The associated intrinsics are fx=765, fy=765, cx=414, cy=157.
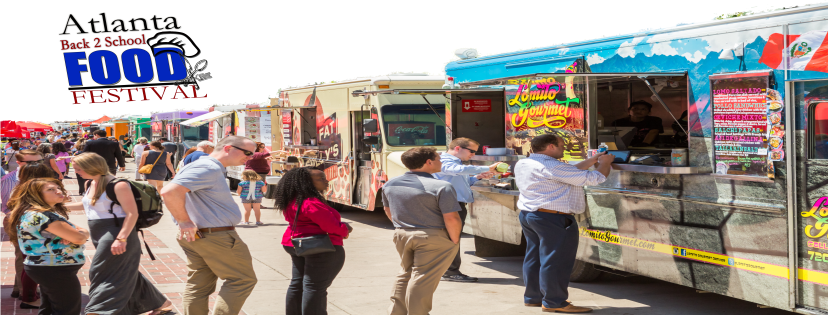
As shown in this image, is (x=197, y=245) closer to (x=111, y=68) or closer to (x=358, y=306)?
(x=358, y=306)

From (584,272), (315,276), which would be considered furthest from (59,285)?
(584,272)

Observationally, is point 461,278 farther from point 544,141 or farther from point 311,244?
point 311,244

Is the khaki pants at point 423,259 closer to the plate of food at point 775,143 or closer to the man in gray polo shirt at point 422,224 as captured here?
the man in gray polo shirt at point 422,224

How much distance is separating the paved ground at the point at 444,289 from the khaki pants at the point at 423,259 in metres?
1.11

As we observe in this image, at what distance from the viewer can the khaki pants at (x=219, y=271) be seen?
193 inches

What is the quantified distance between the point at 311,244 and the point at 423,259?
79 cm

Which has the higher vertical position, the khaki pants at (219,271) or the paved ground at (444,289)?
the khaki pants at (219,271)

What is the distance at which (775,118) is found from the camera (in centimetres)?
504

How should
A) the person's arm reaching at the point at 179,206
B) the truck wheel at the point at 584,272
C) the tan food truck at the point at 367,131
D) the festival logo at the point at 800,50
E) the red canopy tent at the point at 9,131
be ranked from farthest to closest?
the red canopy tent at the point at 9,131, the tan food truck at the point at 367,131, the truck wheel at the point at 584,272, the festival logo at the point at 800,50, the person's arm reaching at the point at 179,206

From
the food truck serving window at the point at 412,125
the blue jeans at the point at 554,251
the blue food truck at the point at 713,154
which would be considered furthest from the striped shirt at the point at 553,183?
the food truck serving window at the point at 412,125

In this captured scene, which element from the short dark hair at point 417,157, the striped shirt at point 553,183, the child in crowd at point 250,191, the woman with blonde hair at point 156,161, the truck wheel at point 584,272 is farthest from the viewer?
the woman with blonde hair at point 156,161

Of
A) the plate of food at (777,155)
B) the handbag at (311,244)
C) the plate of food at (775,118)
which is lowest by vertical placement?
the handbag at (311,244)

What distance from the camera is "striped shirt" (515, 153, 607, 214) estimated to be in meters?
5.94

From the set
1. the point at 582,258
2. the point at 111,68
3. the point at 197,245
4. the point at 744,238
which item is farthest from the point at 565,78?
the point at 111,68
